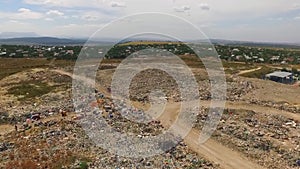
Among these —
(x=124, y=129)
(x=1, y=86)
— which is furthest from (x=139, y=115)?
(x=1, y=86)

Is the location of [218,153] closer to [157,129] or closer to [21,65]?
[157,129]

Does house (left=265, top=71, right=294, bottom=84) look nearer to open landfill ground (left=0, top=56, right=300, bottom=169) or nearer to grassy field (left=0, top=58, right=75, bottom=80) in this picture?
open landfill ground (left=0, top=56, right=300, bottom=169)

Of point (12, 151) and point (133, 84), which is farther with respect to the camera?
point (133, 84)

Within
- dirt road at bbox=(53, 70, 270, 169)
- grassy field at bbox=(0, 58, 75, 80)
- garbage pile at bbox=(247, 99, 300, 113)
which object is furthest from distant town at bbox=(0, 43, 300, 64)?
dirt road at bbox=(53, 70, 270, 169)

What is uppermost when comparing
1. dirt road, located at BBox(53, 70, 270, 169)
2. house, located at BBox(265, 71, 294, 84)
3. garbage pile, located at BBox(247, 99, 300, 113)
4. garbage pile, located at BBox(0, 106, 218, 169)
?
house, located at BBox(265, 71, 294, 84)

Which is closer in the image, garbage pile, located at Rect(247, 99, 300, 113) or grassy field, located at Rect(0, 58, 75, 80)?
garbage pile, located at Rect(247, 99, 300, 113)

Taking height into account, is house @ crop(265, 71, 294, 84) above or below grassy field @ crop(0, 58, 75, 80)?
above

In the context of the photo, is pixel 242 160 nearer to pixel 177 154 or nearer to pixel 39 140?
pixel 177 154

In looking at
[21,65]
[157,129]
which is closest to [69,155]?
[157,129]
